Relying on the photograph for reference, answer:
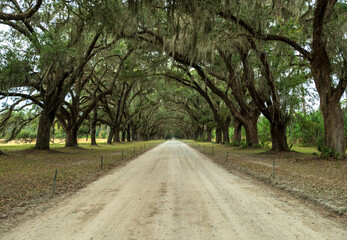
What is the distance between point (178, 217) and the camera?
4.39 metres

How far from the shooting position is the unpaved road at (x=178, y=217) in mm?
3703

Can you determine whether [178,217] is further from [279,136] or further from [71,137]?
[71,137]

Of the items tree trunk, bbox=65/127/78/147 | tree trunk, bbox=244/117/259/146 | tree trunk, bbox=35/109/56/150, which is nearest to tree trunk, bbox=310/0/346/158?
tree trunk, bbox=244/117/259/146

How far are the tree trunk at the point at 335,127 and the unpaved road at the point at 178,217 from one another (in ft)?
27.1

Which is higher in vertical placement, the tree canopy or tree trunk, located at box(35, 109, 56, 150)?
the tree canopy

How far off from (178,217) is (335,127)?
38.9ft

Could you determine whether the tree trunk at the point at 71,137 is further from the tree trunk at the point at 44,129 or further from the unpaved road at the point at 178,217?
the unpaved road at the point at 178,217

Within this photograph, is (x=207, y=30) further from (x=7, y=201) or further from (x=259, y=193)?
(x=7, y=201)

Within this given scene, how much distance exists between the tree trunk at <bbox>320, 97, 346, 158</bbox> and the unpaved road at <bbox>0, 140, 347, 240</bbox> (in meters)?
8.26

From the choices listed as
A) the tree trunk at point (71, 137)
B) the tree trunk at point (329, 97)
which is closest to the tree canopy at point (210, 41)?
the tree trunk at point (329, 97)

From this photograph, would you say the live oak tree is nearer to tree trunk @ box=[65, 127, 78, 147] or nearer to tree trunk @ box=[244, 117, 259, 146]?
tree trunk @ box=[65, 127, 78, 147]

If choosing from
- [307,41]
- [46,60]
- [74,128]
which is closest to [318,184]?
[307,41]

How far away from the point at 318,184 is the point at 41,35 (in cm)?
1434

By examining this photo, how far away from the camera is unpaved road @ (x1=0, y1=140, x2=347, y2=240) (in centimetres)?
370
